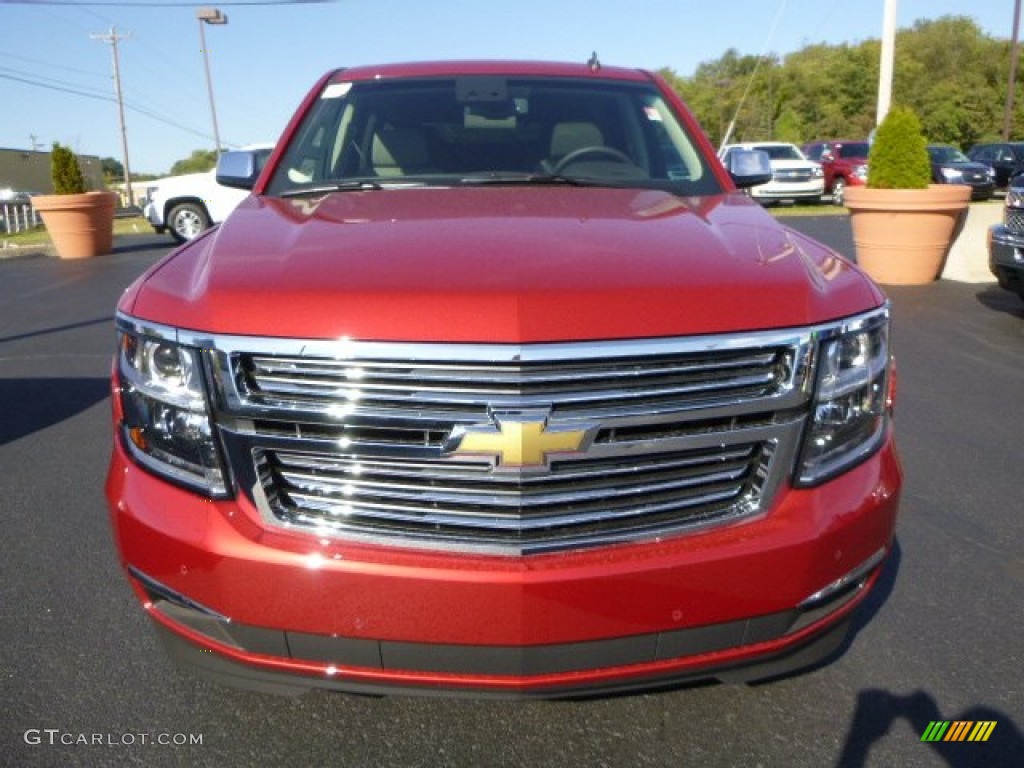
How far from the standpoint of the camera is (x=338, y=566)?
1833 mm

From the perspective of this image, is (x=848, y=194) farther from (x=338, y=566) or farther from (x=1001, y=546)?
(x=338, y=566)

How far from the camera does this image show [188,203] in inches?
637

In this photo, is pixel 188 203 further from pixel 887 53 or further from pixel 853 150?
pixel 853 150

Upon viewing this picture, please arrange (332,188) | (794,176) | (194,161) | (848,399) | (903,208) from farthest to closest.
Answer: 1. (194,161)
2. (794,176)
3. (903,208)
4. (332,188)
5. (848,399)

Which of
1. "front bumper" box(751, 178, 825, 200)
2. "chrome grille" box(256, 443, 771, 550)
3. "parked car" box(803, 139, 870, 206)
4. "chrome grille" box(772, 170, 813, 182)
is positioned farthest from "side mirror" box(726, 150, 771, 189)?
"parked car" box(803, 139, 870, 206)

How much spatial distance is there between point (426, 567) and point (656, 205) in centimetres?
142

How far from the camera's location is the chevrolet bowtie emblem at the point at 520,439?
5.88 feet

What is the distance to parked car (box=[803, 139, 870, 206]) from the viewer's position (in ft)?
79.2

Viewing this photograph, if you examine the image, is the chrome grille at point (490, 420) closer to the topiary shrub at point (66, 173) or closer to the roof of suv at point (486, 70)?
the roof of suv at point (486, 70)

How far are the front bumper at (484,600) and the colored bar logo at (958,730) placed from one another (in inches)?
23.1

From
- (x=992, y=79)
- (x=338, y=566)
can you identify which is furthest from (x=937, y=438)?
(x=992, y=79)

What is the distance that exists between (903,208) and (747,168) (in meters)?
6.45

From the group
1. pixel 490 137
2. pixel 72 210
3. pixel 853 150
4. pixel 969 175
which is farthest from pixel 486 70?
pixel 853 150

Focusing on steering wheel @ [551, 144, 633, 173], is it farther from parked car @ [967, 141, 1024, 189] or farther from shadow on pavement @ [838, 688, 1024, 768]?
parked car @ [967, 141, 1024, 189]
